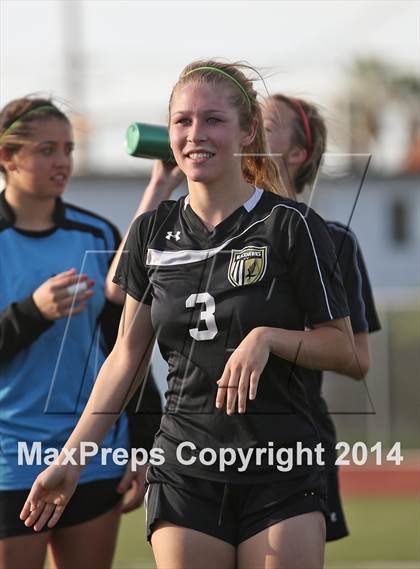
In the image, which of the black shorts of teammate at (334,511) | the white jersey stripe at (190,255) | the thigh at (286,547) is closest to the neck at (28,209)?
the white jersey stripe at (190,255)

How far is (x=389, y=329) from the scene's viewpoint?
15.5 metres

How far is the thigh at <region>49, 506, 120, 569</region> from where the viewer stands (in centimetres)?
438

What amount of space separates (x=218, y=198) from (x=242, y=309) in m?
0.35

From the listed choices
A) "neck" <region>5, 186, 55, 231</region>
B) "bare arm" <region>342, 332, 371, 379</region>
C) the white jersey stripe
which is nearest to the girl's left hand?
the white jersey stripe

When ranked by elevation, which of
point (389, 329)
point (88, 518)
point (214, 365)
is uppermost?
point (214, 365)

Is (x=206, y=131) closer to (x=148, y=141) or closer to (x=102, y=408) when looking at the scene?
(x=102, y=408)

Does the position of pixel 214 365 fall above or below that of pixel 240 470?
above

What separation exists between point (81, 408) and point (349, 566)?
439 cm

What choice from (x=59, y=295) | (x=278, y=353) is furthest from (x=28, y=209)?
(x=278, y=353)

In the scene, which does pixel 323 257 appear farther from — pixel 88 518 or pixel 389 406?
pixel 389 406

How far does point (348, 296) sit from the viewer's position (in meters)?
4.29

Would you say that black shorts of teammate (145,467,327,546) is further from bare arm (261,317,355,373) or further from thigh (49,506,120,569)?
thigh (49,506,120,569)

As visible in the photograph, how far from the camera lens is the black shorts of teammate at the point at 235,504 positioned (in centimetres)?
323

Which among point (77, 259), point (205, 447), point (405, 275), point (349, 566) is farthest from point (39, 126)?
point (405, 275)
